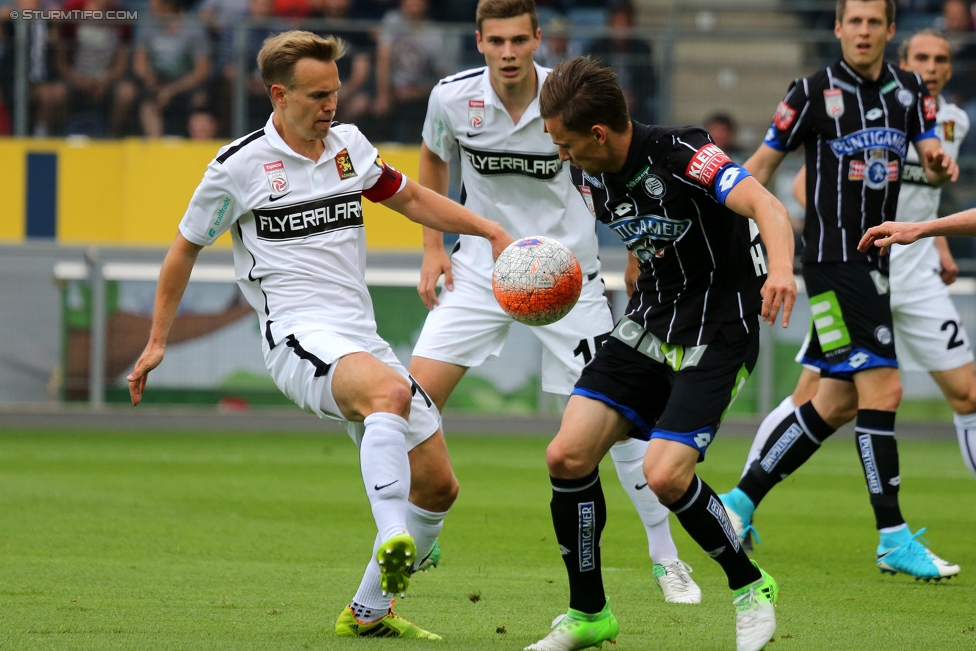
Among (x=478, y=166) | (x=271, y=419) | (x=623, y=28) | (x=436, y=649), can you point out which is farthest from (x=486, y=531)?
(x=623, y=28)

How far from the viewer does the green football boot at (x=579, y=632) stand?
14.9 feet

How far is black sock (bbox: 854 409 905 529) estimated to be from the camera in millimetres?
6320

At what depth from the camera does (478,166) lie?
6508 mm

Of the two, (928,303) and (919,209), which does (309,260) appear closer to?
(928,303)

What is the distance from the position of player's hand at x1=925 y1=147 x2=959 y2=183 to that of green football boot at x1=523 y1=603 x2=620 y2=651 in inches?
112

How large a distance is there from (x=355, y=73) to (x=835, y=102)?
9.45 metres

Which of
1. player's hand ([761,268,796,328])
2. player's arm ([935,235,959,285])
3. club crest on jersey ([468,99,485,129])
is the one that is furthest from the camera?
player's arm ([935,235,959,285])

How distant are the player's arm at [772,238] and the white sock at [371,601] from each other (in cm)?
170

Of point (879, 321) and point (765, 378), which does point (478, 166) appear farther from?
point (765, 378)

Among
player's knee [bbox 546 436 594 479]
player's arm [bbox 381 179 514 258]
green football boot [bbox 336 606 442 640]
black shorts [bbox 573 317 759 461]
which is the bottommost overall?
green football boot [bbox 336 606 442 640]

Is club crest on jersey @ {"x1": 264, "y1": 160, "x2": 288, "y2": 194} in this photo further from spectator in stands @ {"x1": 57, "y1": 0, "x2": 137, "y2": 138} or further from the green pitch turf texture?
spectator in stands @ {"x1": 57, "y1": 0, "x2": 137, "y2": 138}

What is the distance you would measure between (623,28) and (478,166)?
10.7 metres

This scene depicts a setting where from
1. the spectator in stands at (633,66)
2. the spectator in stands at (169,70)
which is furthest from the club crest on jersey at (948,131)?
the spectator in stands at (169,70)

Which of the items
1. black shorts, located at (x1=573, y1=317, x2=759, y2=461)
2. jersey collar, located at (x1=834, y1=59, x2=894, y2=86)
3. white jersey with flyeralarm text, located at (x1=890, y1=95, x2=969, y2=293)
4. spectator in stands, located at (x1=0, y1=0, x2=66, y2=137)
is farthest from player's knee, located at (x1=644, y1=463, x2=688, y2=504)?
spectator in stands, located at (x1=0, y1=0, x2=66, y2=137)
